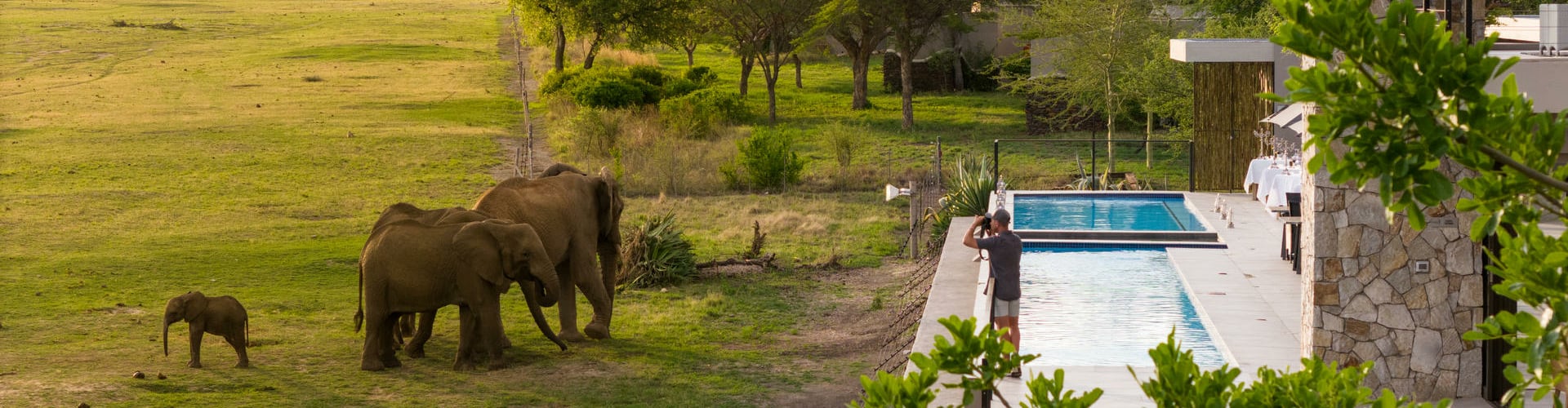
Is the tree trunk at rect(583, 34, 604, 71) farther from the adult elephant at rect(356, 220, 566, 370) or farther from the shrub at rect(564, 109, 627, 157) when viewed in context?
the adult elephant at rect(356, 220, 566, 370)

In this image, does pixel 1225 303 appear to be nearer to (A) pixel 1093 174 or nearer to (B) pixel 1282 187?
(B) pixel 1282 187

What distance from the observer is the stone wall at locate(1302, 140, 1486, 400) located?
9.20 meters

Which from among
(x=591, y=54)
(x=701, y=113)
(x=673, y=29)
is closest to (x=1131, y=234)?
(x=701, y=113)

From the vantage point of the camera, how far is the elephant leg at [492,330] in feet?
43.7

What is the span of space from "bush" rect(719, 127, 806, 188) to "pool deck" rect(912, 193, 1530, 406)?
9.17m

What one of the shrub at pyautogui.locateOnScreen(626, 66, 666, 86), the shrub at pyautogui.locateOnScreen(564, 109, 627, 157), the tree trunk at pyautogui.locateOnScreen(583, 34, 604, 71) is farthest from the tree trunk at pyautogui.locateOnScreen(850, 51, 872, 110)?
the shrub at pyautogui.locateOnScreen(564, 109, 627, 157)

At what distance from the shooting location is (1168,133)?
34.4 m

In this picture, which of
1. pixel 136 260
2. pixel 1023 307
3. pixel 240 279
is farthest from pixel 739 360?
pixel 136 260

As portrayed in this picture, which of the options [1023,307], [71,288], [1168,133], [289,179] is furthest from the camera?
[1168,133]

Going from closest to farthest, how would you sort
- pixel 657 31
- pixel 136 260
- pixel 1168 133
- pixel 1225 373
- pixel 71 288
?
pixel 1225 373 → pixel 71 288 → pixel 136 260 → pixel 1168 133 → pixel 657 31

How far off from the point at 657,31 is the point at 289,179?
17.4 meters

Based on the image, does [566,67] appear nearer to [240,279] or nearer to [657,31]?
[657,31]

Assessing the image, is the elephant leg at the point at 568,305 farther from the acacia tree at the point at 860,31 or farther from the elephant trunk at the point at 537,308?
the acacia tree at the point at 860,31

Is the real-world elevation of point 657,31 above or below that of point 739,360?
above
